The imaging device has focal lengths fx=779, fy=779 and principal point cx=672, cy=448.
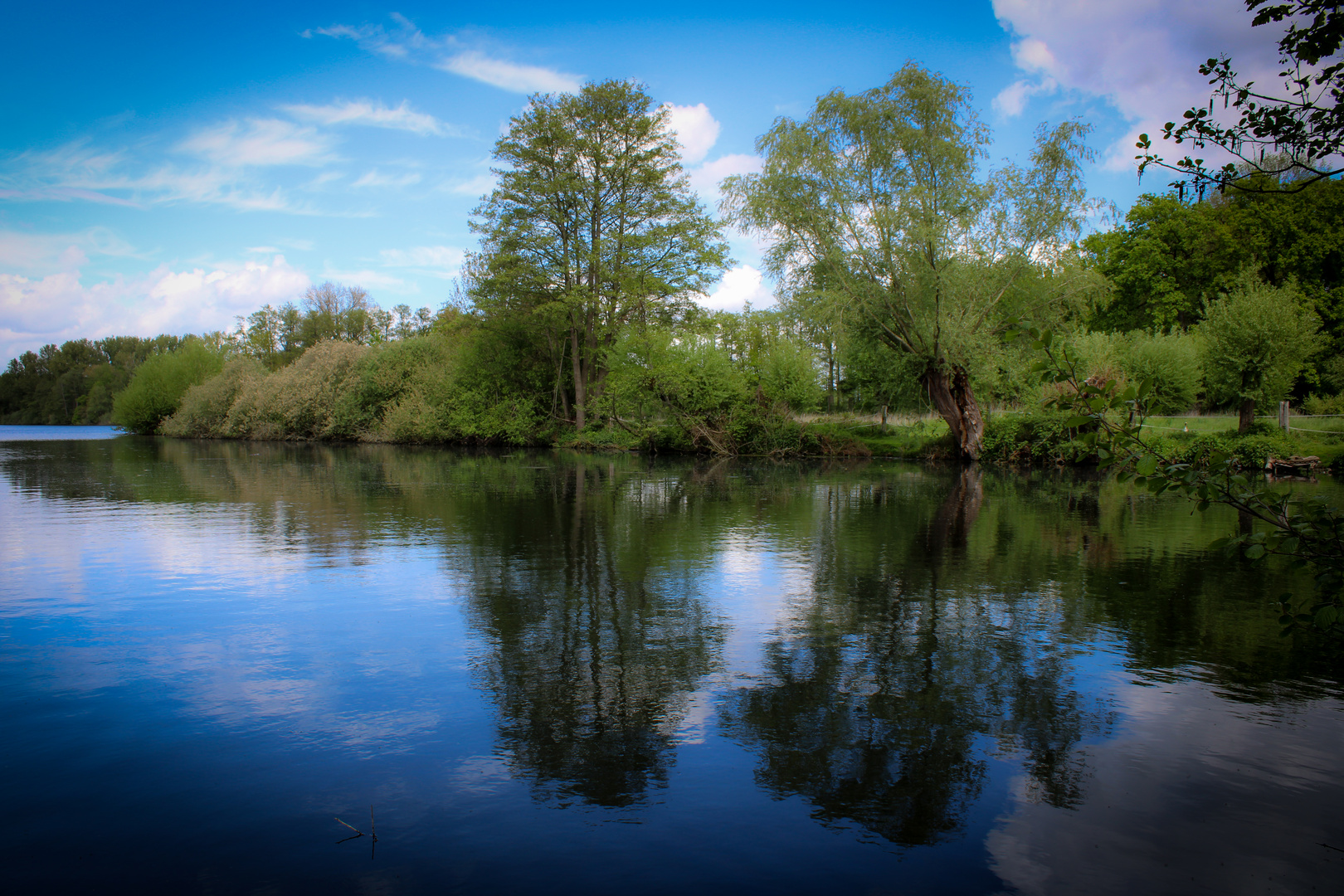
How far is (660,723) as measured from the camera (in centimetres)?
502

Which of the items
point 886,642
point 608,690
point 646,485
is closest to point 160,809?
point 608,690

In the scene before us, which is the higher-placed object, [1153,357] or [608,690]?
[1153,357]

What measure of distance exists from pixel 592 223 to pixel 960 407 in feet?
71.9

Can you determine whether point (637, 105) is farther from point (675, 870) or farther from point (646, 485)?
point (675, 870)

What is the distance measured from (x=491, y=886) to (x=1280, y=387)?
34.2 m

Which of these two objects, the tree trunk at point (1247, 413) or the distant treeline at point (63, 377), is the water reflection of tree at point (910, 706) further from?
the distant treeline at point (63, 377)

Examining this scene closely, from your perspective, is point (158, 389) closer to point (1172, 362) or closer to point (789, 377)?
point (789, 377)

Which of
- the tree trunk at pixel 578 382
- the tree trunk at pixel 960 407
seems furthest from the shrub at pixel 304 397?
the tree trunk at pixel 960 407

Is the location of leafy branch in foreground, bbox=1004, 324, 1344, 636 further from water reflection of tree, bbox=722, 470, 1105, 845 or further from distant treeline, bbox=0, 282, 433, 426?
distant treeline, bbox=0, 282, 433, 426

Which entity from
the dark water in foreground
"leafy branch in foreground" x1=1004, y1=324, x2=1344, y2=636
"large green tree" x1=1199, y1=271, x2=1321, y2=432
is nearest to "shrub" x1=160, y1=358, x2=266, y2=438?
the dark water in foreground

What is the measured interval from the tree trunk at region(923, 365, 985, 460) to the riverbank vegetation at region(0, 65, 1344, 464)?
0.36 ft

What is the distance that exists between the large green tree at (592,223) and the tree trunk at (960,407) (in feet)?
52.8

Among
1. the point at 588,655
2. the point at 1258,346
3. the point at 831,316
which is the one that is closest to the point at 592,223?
the point at 831,316

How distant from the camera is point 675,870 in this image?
349 centimetres
